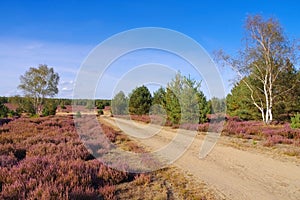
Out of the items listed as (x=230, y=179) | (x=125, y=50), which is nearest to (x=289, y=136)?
(x=230, y=179)

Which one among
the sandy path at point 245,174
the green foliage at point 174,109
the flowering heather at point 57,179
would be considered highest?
the green foliage at point 174,109

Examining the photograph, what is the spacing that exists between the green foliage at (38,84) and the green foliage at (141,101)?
1917cm

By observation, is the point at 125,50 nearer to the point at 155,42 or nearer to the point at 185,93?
the point at 155,42

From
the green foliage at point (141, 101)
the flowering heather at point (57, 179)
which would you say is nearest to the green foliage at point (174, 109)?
the green foliage at point (141, 101)

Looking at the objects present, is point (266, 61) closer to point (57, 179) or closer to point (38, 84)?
point (57, 179)

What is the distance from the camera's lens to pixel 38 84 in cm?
4638

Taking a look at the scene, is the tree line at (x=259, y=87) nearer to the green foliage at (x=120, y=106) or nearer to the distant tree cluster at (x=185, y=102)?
the distant tree cluster at (x=185, y=102)

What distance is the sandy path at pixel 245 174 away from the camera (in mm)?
4973

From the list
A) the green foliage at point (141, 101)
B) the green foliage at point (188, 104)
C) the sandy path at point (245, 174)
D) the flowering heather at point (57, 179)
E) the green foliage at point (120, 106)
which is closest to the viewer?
the flowering heather at point (57, 179)

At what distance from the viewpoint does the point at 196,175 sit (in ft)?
20.6

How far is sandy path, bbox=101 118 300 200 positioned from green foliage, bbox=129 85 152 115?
28.1m

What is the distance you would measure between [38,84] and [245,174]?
47.3 meters

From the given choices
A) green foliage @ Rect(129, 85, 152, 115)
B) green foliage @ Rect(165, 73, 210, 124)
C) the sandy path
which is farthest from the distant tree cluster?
the sandy path

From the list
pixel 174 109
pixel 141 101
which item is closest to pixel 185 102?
pixel 174 109
